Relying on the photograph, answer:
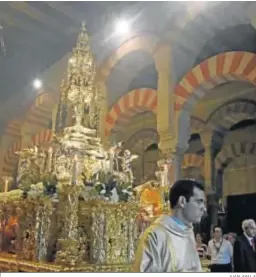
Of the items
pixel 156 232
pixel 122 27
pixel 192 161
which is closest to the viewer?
pixel 156 232

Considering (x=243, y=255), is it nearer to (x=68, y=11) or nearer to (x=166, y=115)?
(x=166, y=115)

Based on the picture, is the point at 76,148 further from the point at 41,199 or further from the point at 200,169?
the point at 200,169

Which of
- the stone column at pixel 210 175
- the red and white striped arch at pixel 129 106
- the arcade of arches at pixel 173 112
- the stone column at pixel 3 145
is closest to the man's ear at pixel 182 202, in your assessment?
the arcade of arches at pixel 173 112

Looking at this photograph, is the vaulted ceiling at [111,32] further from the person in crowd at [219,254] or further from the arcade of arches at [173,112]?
the person in crowd at [219,254]

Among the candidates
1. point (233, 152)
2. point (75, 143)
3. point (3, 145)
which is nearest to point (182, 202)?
point (75, 143)

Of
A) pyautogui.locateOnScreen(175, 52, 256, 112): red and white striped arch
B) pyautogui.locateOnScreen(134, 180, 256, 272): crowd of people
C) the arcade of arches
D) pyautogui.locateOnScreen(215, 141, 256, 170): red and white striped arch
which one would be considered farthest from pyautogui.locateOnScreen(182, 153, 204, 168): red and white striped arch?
pyautogui.locateOnScreen(134, 180, 256, 272): crowd of people

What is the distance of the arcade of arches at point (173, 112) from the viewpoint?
4469 millimetres

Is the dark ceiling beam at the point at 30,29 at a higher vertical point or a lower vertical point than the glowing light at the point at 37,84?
higher

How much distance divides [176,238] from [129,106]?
4.50 meters

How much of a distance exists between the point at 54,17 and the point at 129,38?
3.31ft

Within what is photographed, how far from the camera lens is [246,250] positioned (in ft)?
7.38

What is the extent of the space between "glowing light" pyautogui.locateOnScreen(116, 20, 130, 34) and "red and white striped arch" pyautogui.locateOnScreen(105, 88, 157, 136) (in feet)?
2.93

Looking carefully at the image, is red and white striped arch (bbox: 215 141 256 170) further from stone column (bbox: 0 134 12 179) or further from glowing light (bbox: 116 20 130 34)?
stone column (bbox: 0 134 12 179)

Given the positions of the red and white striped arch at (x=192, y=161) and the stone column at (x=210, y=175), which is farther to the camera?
the red and white striped arch at (x=192, y=161)
